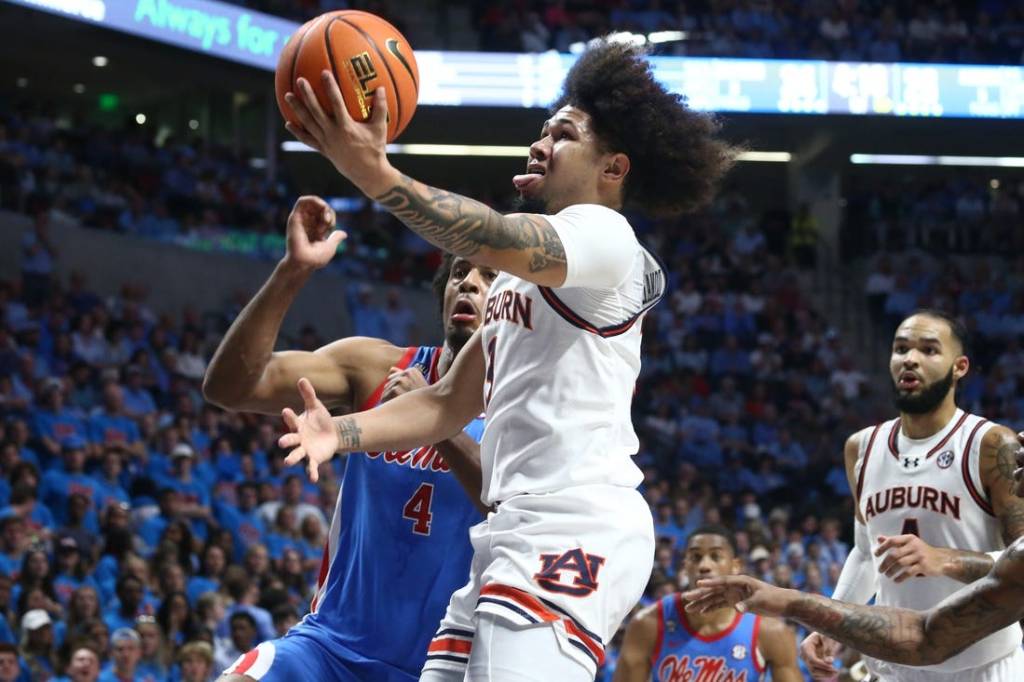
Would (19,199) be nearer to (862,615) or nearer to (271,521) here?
(271,521)

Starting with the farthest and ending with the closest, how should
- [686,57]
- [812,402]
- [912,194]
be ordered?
[912,194], [686,57], [812,402]

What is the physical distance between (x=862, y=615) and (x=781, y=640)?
2.78 m

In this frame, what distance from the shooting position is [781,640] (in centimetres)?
688

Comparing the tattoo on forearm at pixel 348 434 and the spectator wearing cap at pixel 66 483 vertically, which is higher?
the tattoo on forearm at pixel 348 434

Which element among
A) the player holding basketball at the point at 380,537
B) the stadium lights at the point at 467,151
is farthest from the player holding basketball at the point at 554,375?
the stadium lights at the point at 467,151

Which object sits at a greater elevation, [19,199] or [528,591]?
[19,199]

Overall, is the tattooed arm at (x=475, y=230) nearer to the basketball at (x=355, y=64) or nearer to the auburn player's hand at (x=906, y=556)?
the basketball at (x=355, y=64)

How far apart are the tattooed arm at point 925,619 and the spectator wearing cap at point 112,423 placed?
7.80m

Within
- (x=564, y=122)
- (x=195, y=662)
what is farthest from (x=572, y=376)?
(x=195, y=662)

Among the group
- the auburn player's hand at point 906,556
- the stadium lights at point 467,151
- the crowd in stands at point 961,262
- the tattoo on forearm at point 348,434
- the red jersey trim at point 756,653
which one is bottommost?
the red jersey trim at point 756,653

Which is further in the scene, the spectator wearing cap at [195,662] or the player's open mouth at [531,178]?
the spectator wearing cap at [195,662]

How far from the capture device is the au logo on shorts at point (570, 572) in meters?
3.32

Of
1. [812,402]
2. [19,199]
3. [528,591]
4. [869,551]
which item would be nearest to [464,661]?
[528,591]

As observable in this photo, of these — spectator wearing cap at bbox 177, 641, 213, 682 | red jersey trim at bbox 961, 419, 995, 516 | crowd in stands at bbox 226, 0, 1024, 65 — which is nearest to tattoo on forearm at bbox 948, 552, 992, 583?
red jersey trim at bbox 961, 419, 995, 516
